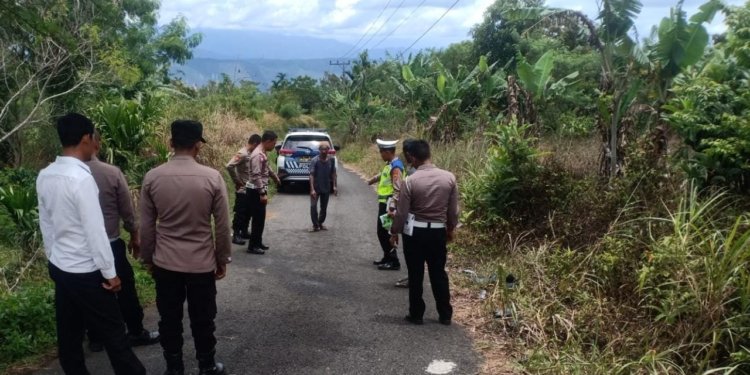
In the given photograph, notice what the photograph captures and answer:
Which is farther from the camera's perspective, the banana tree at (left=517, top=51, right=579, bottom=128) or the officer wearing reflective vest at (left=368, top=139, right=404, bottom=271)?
the banana tree at (left=517, top=51, right=579, bottom=128)

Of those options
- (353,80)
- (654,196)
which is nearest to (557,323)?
(654,196)

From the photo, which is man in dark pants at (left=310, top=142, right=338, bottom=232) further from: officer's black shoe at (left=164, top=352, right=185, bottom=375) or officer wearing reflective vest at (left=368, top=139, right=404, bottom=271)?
officer's black shoe at (left=164, top=352, right=185, bottom=375)

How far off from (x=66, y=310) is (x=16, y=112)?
11.0m

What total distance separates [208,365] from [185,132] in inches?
66.8

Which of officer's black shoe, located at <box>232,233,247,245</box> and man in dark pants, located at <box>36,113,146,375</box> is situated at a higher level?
man in dark pants, located at <box>36,113,146,375</box>

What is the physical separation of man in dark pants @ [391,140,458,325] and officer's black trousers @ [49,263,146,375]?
8.85ft

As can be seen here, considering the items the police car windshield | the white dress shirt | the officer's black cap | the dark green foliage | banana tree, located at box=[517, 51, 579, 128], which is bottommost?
the dark green foliage

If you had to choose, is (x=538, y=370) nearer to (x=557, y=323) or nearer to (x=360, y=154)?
(x=557, y=323)

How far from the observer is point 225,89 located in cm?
2962

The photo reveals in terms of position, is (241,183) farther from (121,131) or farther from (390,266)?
(121,131)

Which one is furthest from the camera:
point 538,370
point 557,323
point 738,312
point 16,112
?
point 16,112

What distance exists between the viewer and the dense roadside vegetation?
4324 mm

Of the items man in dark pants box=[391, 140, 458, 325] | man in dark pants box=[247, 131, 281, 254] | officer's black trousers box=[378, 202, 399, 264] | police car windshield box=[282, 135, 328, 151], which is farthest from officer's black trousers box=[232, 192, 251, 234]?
police car windshield box=[282, 135, 328, 151]

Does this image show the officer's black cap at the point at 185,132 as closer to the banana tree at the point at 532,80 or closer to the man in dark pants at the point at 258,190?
the man in dark pants at the point at 258,190
